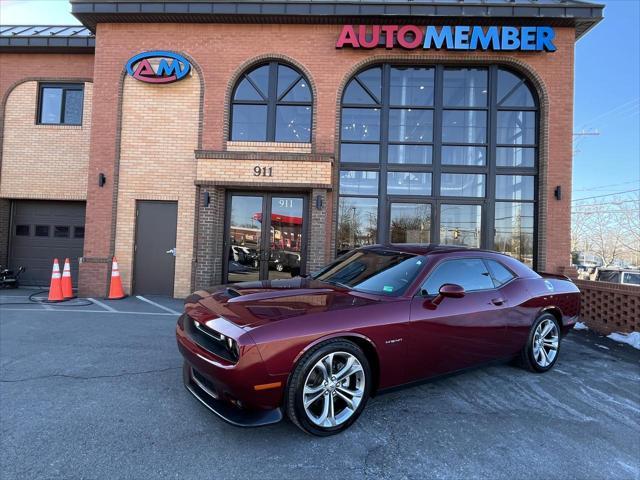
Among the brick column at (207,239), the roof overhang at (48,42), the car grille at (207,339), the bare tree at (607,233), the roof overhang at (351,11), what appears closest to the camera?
the car grille at (207,339)

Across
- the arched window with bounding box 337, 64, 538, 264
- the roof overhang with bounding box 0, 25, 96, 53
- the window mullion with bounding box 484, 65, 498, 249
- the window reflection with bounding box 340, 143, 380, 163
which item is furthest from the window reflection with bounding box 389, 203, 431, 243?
the roof overhang with bounding box 0, 25, 96, 53

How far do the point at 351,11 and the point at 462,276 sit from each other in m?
7.32

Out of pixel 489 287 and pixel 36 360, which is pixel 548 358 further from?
pixel 36 360

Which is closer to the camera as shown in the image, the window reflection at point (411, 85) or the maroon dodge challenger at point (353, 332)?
the maroon dodge challenger at point (353, 332)

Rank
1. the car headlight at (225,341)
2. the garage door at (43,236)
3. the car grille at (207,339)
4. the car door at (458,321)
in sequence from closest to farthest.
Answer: the car headlight at (225,341), the car grille at (207,339), the car door at (458,321), the garage door at (43,236)

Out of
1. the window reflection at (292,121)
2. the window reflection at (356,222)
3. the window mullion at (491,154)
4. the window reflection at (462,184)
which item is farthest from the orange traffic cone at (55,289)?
the window mullion at (491,154)

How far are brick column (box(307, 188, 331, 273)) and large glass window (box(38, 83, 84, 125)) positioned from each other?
7387mm

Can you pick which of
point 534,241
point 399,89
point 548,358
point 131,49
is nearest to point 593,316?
point 534,241

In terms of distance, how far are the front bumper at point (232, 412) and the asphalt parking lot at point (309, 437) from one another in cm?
24

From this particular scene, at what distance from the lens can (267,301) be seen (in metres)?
2.95

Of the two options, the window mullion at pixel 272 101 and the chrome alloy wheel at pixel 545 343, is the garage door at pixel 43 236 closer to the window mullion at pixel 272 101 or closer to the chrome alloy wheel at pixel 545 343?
the window mullion at pixel 272 101

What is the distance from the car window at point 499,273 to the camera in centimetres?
389

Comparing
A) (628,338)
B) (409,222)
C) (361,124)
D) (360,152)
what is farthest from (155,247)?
(628,338)

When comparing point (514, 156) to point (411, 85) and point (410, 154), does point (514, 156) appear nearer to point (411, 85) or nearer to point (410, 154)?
point (410, 154)
